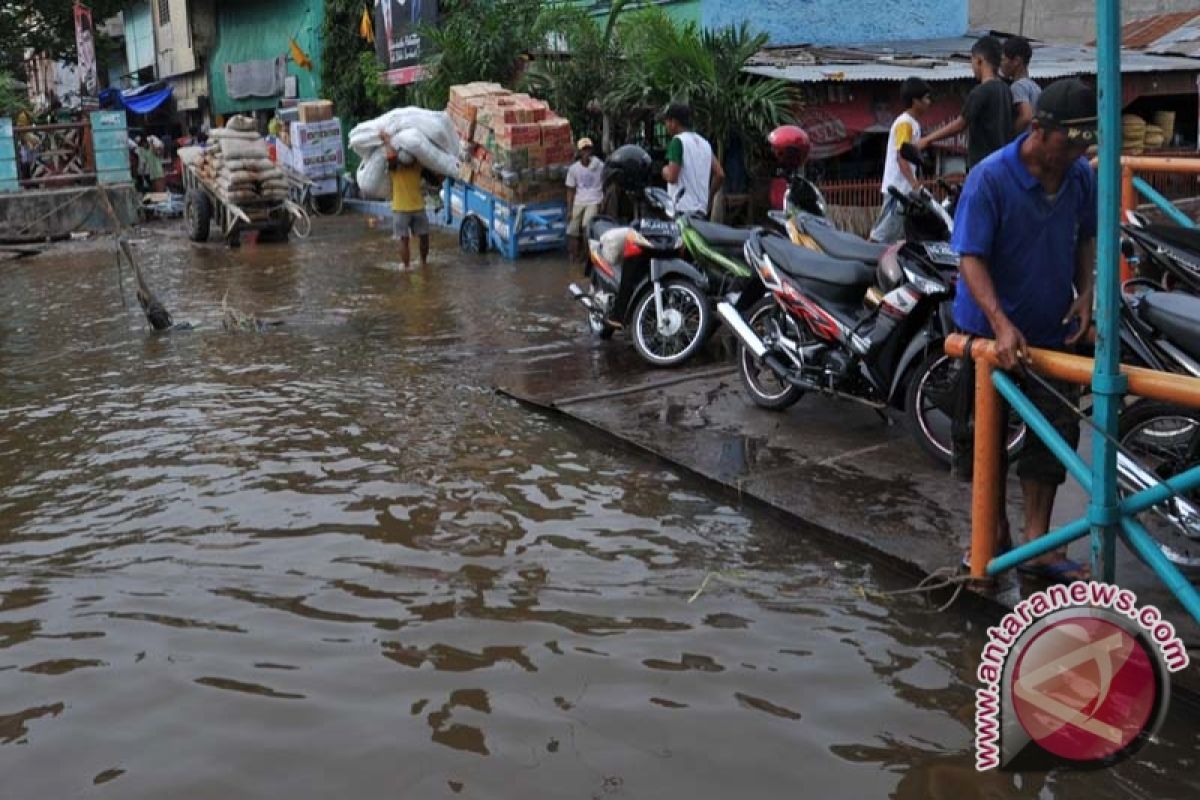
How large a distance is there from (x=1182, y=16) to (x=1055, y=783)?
18.0 meters

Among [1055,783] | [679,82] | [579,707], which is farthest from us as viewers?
[679,82]

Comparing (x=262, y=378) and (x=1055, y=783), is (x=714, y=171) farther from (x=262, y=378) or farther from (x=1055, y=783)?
(x=1055, y=783)

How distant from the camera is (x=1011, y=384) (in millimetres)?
3529

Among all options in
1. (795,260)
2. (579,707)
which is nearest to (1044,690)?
(579,707)

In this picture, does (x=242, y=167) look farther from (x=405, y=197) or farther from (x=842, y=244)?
(x=842, y=244)

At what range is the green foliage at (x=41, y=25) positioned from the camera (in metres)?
33.5

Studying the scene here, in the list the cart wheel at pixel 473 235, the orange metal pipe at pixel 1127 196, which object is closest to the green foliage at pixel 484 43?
the cart wheel at pixel 473 235

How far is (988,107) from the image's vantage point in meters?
6.95

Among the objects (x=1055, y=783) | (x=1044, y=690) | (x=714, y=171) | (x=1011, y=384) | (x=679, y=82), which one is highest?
(x=679, y=82)

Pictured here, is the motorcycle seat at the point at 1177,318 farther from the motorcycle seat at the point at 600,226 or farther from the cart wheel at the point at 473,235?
the cart wheel at the point at 473,235

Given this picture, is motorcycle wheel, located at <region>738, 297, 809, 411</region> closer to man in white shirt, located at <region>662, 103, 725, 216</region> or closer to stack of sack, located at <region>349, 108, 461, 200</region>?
man in white shirt, located at <region>662, 103, 725, 216</region>

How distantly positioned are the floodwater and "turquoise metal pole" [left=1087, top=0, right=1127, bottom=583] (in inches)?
22.4

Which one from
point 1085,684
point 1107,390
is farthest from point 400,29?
point 1085,684

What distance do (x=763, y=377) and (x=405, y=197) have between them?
289 inches
